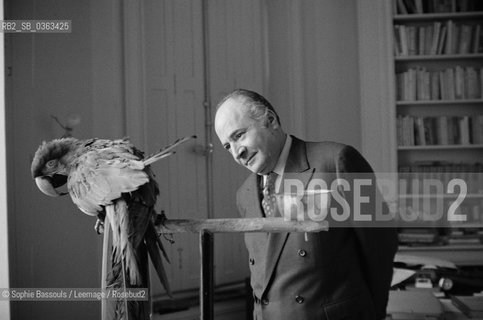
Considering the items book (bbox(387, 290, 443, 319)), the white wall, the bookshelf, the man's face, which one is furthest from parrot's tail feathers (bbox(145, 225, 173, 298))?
the bookshelf

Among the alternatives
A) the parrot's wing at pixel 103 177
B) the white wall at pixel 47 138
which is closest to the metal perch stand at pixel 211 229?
the parrot's wing at pixel 103 177

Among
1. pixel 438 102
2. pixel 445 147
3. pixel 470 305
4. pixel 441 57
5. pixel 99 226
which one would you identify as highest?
pixel 441 57

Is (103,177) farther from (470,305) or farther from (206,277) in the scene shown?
(470,305)

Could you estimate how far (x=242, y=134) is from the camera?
1389 mm

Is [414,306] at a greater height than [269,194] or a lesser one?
lesser

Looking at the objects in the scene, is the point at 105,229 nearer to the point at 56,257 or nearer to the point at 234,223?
the point at 234,223

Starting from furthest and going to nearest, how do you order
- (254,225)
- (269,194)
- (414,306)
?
(414,306) → (269,194) → (254,225)

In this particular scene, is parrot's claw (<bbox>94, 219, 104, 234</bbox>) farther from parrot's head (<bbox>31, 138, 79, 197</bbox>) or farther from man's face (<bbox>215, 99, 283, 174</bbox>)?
man's face (<bbox>215, 99, 283, 174</bbox>)

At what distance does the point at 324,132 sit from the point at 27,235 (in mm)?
2401

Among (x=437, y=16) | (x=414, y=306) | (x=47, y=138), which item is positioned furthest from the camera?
(x=437, y=16)

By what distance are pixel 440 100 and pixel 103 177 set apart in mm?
3738

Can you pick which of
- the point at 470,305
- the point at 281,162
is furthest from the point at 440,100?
the point at 281,162

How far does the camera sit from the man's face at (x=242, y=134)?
4.52 feet

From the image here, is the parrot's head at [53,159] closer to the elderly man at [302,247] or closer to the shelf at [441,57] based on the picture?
the elderly man at [302,247]
